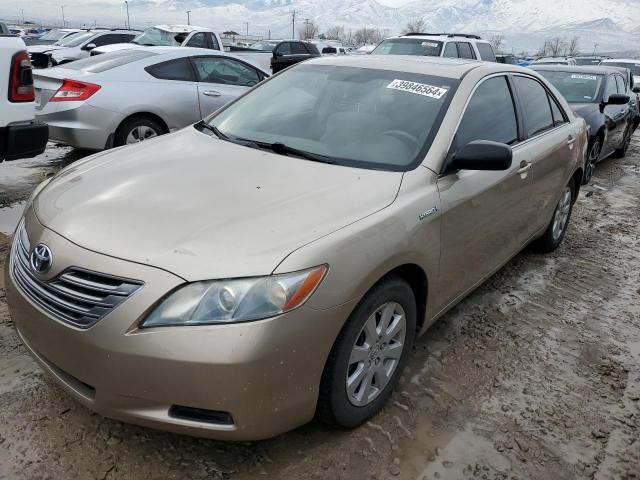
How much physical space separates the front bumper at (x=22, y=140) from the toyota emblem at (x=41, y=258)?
2.55 meters

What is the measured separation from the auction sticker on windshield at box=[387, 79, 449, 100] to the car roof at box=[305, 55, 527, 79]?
0.43 feet

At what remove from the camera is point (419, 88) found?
10.2 feet

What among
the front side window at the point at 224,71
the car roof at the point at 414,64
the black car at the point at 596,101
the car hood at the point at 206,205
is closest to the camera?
the car hood at the point at 206,205

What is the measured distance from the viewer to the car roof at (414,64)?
10.7ft

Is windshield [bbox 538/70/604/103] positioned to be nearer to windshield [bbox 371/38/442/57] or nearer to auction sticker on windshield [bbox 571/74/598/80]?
auction sticker on windshield [bbox 571/74/598/80]

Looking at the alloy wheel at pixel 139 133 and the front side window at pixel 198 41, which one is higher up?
the front side window at pixel 198 41

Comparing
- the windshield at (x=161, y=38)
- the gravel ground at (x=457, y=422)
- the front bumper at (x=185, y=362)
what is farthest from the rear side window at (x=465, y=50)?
the front bumper at (x=185, y=362)

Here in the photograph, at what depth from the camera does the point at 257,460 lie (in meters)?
2.29

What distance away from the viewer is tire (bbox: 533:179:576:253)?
15.3 ft

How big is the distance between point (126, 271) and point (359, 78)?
6.42 ft

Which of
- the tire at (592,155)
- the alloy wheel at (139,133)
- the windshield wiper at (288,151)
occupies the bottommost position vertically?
the tire at (592,155)

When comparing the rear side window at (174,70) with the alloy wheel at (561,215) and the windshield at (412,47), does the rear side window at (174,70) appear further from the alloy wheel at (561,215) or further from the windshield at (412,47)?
the windshield at (412,47)

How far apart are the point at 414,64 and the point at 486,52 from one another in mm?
9896

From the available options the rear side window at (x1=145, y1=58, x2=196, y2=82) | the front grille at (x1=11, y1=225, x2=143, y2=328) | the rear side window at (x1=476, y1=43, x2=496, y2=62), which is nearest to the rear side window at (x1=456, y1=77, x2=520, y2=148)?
the front grille at (x1=11, y1=225, x2=143, y2=328)
